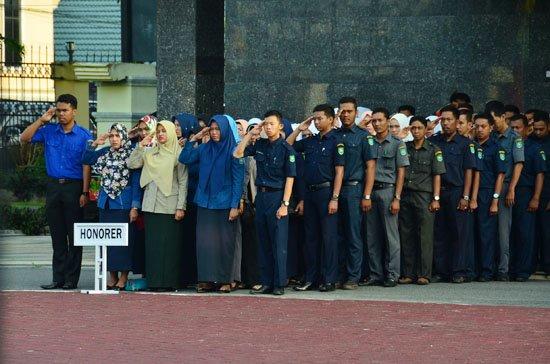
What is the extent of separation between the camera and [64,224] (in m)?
11.6

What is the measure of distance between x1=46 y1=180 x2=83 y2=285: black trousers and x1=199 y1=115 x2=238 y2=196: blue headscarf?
140 centimetres

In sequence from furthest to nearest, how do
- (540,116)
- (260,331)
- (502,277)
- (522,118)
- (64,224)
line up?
(522,118)
(540,116)
(502,277)
(64,224)
(260,331)

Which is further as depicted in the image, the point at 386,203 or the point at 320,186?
the point at 386,203

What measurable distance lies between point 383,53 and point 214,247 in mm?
5934

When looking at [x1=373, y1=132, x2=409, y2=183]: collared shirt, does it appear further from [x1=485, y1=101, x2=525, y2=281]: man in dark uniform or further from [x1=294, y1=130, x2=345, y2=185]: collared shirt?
[x1=485, y1=101, x2=525, y2=281]: man in dark uniform

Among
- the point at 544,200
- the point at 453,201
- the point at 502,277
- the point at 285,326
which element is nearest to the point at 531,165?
the point at 544,200

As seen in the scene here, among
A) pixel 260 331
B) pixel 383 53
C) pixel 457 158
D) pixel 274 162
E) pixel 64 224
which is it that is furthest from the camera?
pixel 383 53

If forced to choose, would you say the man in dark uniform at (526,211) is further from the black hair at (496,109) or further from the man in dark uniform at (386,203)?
the man in dark uniform at (386,203)

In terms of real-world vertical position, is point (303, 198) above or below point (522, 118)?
below

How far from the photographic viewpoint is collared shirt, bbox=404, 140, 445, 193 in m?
11.9

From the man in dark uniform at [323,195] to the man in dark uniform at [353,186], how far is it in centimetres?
21

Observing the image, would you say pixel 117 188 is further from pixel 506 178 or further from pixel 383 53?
pixel 383 53

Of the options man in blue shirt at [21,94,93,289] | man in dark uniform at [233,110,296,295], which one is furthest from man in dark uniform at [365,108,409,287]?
man in blue shirt at [21,94,93,289]

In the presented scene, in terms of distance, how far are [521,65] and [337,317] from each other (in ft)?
25.3
